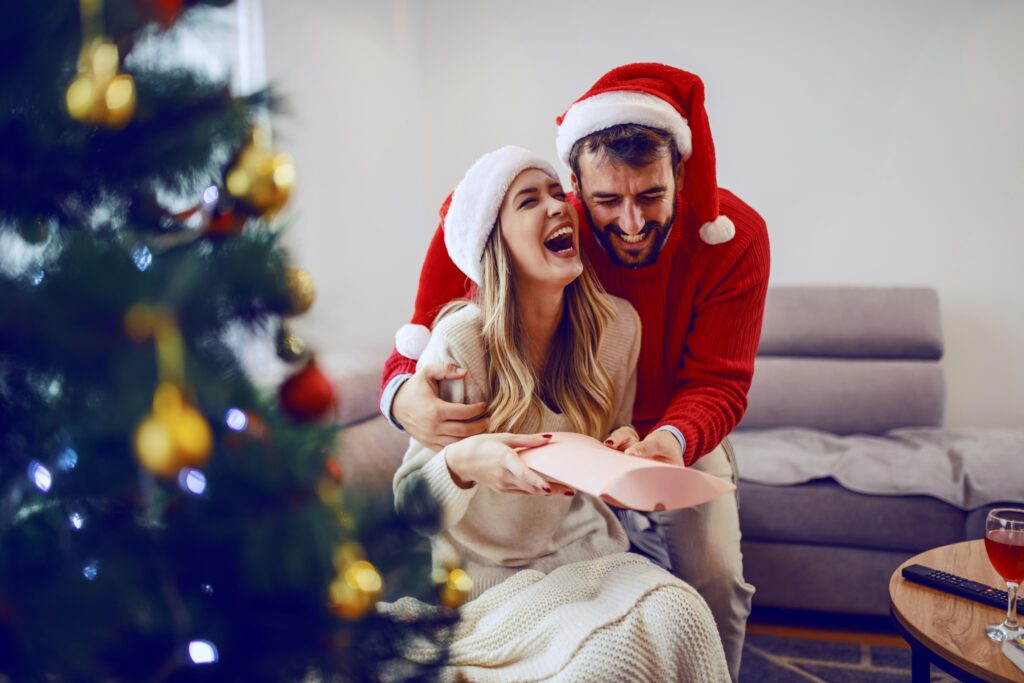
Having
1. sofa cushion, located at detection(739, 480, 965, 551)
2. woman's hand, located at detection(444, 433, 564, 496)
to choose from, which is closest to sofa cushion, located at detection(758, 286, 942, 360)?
sofa cushion, located at detection(739, 480, 965, 551)

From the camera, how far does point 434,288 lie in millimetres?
1667

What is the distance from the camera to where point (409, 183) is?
3873 millimetres

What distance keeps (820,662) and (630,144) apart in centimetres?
162

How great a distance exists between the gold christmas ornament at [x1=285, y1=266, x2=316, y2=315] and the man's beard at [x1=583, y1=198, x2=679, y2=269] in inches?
38.3

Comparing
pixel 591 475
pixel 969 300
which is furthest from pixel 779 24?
pixel 591 475

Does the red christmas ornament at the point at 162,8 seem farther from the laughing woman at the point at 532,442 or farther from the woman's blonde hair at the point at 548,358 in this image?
the woman's blonde hair at the point at 548,358

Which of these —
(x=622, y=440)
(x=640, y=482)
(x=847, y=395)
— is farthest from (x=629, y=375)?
(x=847, y=395)

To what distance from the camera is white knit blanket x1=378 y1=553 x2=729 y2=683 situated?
1.13m

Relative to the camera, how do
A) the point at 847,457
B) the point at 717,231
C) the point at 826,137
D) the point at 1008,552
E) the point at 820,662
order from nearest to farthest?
the point at 1008,552 < the point at 717,231 < the point at 820,662 < the point at 847,457 < the point at 826,137

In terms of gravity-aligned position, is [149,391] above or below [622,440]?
above

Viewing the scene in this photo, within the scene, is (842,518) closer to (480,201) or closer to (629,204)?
(629,204)

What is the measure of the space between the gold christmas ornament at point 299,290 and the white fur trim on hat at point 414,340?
3.44 ft

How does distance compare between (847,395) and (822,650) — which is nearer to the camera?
(822,650)

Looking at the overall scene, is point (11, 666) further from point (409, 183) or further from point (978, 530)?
point (409, 183)
